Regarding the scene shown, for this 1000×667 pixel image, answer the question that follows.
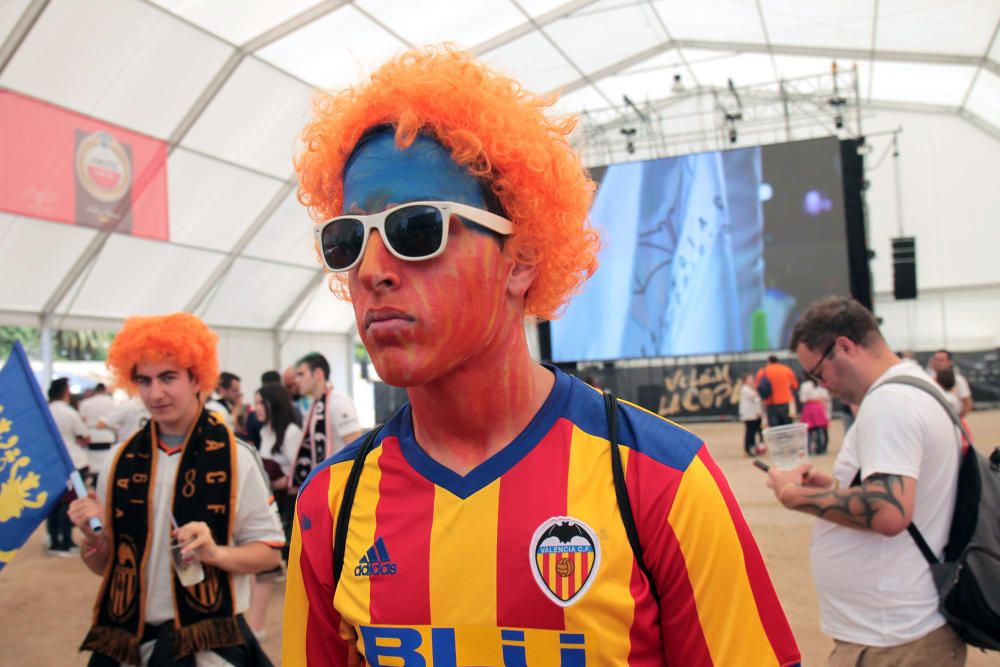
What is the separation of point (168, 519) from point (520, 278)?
202 centimetres

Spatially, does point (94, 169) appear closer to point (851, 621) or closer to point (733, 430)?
point (851, 621)

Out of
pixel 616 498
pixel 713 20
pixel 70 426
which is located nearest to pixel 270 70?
pixel 70 426

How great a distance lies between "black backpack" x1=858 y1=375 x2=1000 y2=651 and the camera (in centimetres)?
221

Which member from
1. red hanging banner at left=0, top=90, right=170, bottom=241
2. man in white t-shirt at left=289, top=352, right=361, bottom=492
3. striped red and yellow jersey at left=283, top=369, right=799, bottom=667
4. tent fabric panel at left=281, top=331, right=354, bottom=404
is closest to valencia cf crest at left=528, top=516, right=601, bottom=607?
striped red and yellow jersey at left=283, top=369, right=799, bottom=667

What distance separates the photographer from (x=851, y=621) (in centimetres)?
244

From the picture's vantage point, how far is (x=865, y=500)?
2.33m

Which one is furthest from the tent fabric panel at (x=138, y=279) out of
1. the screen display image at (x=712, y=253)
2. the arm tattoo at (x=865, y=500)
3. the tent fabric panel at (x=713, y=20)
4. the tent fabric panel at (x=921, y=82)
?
the tent fabric panel at (x=921, y=82)

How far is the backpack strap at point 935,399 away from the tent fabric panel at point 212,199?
528 inches

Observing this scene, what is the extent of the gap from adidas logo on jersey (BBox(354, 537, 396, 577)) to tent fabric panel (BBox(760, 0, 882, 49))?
1661cm

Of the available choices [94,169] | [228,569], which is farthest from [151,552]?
[94,169]

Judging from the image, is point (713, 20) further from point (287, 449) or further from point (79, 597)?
point (79, 597)

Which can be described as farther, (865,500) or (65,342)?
(65,342)

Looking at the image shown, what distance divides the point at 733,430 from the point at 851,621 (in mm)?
16669

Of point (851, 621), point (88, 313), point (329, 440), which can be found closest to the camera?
point (851, 621)
